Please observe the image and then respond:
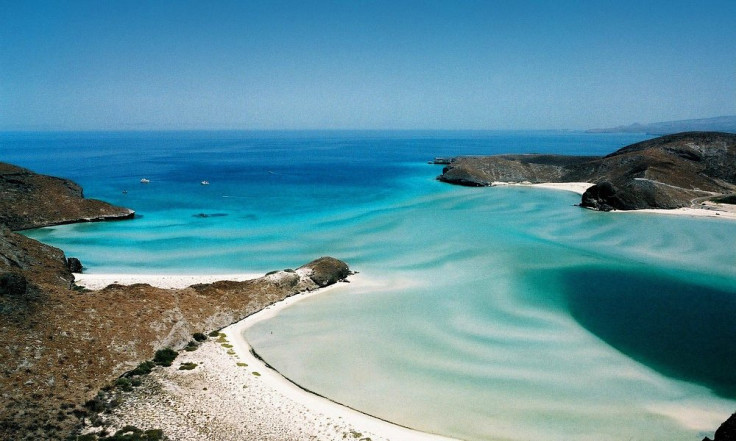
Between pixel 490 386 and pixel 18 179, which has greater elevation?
pixel 18 179

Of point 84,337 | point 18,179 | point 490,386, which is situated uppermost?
point 18,179

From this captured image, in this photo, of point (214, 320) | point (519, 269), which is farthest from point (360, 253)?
point (214, 320)

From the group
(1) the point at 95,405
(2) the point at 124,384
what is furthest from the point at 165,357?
(1) the point at 95,405

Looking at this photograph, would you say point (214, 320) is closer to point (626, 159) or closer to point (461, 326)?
point (461, 326)

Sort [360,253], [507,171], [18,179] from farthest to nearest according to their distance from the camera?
[507,171] → [18,179] → [360,253]

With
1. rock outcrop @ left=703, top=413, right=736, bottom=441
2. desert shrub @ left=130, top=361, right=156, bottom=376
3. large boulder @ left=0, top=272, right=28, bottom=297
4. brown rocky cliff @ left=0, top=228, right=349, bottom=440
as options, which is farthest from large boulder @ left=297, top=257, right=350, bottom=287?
rock outcrop @ left=703, top=413, right=736, bottom=441

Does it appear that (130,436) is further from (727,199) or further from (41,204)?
(727,199)
